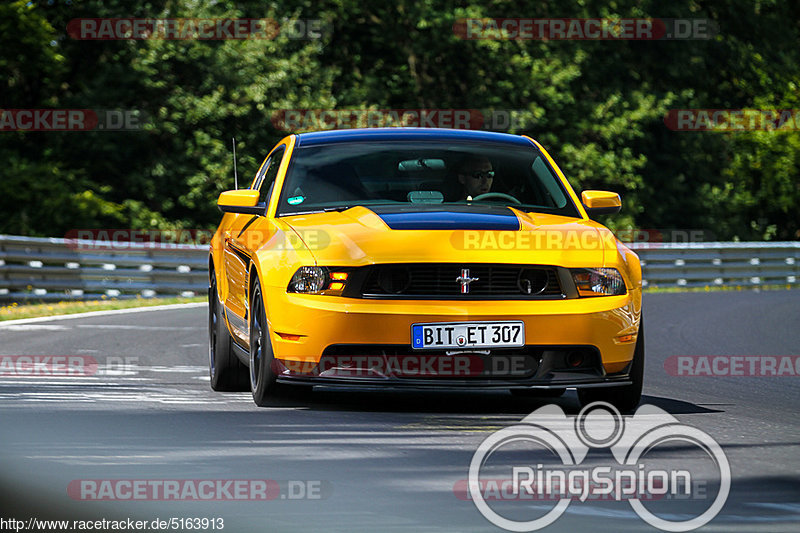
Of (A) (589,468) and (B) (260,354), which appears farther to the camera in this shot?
(B) (260,354)

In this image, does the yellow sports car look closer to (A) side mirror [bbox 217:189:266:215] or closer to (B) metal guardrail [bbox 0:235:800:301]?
(A) side mirror [bbox 217:189:266:215]

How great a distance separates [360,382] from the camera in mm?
8508

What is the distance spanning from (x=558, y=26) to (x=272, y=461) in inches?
1505

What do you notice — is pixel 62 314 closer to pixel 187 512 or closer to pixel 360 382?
pixel 360 382

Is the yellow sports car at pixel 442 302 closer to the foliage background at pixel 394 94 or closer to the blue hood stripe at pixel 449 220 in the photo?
the blue hood stripe at pixel 449 220

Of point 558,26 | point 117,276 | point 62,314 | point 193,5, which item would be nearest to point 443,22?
point 558,26

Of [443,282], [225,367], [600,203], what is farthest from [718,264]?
[443,282]

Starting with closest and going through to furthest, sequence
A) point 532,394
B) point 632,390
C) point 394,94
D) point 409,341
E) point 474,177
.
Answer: point 409,341, point 632,390, point 474,177, point 532,394, point 394,94

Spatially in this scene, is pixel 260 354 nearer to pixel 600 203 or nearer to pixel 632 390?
pixel 632 390

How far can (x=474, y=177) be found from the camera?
9938 millimetres

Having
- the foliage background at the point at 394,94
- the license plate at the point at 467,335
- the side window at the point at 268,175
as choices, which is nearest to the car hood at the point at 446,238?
the license plate at the point at 467,335

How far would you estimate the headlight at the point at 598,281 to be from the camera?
866 cm

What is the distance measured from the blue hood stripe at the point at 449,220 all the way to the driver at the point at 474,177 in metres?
0.82

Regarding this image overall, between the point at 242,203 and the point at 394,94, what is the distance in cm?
3380
